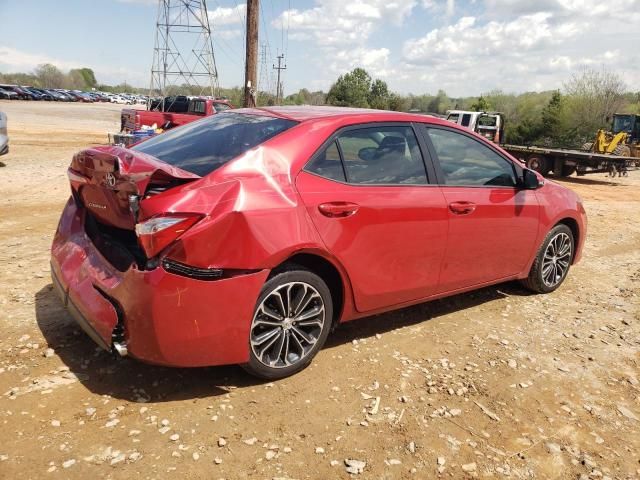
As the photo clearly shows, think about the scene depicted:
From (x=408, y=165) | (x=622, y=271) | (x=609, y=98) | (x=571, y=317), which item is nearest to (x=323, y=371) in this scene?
(x=408, y=165)

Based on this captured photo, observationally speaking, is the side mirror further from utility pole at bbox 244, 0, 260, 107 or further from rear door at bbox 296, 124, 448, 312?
utility pole at bbox 244, 0, 260, 107

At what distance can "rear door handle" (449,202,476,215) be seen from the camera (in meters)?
3.79

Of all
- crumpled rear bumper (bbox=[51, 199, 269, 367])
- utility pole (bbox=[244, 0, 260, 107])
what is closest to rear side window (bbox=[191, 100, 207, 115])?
utility pole (bbox=[244, 0, 260, 107])

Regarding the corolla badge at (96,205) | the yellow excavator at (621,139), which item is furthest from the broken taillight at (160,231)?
the yellow excavator at (621,139)

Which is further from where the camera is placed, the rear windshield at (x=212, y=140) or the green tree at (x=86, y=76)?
the green tree at (x=86, y=76)

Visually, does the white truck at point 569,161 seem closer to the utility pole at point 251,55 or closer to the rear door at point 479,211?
the utility pole at point 251,55

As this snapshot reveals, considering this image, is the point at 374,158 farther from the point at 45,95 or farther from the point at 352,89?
the point at 45,95

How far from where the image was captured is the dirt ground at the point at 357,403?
251 centimetres

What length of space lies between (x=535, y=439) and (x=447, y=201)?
1664mm

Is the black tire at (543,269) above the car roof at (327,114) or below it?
below

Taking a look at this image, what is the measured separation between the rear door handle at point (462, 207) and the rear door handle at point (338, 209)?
899 millimetres

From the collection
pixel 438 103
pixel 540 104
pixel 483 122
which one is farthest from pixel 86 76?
pixel 483 122

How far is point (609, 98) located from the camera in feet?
135

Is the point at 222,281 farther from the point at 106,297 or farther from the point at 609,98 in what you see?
the point at 609,98
